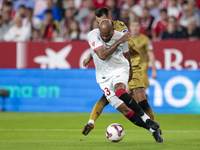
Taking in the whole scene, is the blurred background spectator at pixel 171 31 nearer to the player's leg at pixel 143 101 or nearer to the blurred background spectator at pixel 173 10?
the blurred background spectator at pixel 173 10

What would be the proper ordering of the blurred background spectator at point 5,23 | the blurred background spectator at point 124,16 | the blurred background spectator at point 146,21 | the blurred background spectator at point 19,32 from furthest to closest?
1. the blurred background spectator at point 5,23
2. the blurred background spectator at point 19,32
3. the blurred background spectator at point 146,21
4. the blurred background spectator at point 124,16

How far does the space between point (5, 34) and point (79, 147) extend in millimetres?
10603

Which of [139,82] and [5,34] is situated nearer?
[139,82]

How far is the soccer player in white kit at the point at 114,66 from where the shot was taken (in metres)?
6.04

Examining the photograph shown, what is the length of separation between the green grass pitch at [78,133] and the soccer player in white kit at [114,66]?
491mm

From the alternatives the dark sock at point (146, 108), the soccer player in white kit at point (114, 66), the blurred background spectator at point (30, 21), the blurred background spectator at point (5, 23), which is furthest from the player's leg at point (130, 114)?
the blurred background spectator at point (5, 23)

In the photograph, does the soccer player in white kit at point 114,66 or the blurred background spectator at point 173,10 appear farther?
the blurred background spectator at point 173,10

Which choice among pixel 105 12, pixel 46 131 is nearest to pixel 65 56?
pixel 46 131

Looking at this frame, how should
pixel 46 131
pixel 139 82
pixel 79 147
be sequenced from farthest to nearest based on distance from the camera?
pixel 46 131 < pixel 139 82 < pixel 79 147

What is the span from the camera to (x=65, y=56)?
13727 millimetres

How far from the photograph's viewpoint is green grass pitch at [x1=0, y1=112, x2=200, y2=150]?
232 inches

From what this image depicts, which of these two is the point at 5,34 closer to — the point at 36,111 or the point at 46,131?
the point at 36,111

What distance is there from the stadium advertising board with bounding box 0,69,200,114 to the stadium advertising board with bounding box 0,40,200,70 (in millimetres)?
1094

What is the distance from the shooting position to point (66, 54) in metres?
13.7
